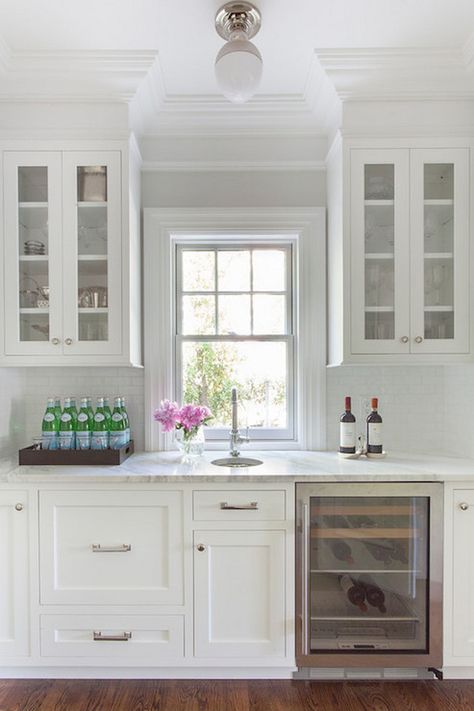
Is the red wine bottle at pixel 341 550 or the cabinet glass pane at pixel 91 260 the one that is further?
the cabinet glass pane at pixel 91 260

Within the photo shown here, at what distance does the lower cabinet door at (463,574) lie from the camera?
2.18 metres

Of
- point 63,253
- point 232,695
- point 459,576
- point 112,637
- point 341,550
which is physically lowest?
point 232,695

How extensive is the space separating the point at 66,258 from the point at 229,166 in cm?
106

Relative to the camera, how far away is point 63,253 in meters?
2.42

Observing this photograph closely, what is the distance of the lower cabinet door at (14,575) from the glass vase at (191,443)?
0.76m

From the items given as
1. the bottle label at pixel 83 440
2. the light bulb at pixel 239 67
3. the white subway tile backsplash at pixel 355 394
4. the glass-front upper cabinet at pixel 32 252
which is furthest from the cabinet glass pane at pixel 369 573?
the light bulb at pixel 239 67

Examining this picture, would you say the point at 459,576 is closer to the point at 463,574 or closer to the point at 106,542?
the point at 463,574

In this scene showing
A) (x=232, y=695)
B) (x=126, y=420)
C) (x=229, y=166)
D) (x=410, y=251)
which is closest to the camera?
(x=232, y=695)

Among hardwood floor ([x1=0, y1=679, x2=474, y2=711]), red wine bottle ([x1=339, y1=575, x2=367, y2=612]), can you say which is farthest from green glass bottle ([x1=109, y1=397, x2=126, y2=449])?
red wine bottle ([x1=339, y1=575, x2=367, y2=612])

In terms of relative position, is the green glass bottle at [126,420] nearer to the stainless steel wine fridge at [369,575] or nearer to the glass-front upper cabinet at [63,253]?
the glass-front upper cabinet at [63,253]

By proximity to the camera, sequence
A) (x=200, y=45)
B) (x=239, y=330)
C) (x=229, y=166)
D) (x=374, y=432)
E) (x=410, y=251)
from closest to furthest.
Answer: (x=200, y=45), (x=410, y=251), (x=374, y=432), (x=229, y=166), (x=239, y=330)

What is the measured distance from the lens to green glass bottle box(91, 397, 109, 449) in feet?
8.04

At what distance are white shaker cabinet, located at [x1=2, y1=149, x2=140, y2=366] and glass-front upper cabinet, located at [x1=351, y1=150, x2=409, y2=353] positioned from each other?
1136mm

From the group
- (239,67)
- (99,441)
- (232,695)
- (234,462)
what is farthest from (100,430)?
(239,67)
